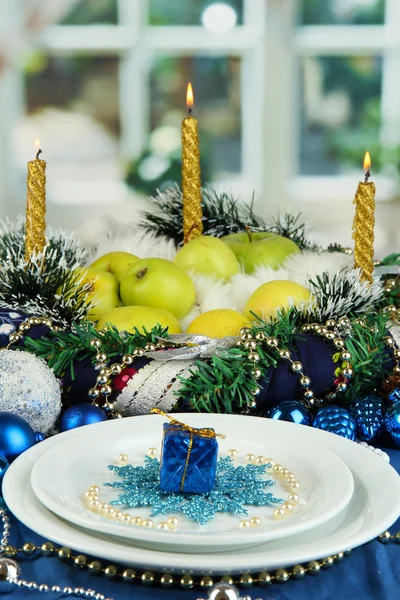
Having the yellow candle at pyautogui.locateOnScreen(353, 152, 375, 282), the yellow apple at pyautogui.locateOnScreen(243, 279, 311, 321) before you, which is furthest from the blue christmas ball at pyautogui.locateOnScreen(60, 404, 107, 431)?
the yellow candle at pyautogui.locateOnScreen(353, 152, 375, 282)

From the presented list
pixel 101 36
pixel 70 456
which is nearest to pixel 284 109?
pixel 101 36

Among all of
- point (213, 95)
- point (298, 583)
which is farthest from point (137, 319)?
point (213, 95)

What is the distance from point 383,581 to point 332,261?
57 cm

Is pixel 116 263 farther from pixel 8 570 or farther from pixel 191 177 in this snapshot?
pixel 8 570

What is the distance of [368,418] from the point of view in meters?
0.74

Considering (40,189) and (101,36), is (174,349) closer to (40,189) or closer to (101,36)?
(40,189)

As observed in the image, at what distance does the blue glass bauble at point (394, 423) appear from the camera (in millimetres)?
716

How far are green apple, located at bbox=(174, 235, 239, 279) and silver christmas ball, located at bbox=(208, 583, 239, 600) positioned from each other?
23.1 inches

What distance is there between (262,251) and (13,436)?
53 cm

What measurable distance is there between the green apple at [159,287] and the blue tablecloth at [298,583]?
0.44 meters

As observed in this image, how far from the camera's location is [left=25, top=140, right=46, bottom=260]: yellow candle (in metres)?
0.94

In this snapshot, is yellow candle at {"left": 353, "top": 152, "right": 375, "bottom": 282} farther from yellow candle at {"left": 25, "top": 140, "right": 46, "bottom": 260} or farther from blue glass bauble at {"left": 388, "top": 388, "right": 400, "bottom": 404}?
yellow candle at {"left": 25, "top": 140, "right": 46, "bottom": 260}

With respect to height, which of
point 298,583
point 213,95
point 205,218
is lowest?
point 298,583

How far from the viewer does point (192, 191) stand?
3.56 ft
